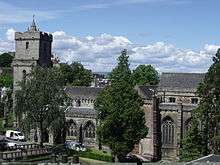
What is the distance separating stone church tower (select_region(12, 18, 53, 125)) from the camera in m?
97.1

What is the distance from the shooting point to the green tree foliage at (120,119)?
218 ft

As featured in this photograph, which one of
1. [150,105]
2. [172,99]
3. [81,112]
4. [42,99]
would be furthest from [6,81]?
[42,99]

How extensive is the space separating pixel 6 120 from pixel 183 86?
4042 centimetres

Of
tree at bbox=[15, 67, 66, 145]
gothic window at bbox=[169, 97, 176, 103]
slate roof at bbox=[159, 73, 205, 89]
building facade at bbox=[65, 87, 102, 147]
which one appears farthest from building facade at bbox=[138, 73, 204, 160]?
tree at bbox=[15, 67, 66, 145]

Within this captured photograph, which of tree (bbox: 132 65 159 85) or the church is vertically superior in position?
tree (bbox: 132 65 159 85)

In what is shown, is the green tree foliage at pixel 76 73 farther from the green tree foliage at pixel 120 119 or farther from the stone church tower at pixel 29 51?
the green tree foliage at pixel 120 119

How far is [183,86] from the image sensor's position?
90.6 metres

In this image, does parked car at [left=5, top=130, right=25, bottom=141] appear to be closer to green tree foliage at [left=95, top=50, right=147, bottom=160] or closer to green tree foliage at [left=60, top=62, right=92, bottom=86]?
green tree foliage at [left=95, top=50, right=147, bottom=160]

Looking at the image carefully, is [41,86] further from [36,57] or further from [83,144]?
[36,57]

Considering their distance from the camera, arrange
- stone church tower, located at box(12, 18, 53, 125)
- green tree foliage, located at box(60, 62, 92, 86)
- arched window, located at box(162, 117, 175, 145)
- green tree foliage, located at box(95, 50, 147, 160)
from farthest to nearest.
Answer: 1. green tree foliage, located at box(60, 62, 92, 86)
2. stone church tower, located at box(12, 18, 53, 125)
3. arched window, located at box(162, 117, 175, 145)
4. green tree foliage, located at box(95, 50, 147, 160)

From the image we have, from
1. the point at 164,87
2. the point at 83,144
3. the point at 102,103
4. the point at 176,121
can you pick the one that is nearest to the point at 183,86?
the point at 164,87

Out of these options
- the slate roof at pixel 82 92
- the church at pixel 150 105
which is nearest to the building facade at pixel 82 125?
the church at pixel 150 105

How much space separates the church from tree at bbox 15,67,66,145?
14.8 m

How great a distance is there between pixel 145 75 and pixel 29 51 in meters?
36.2
